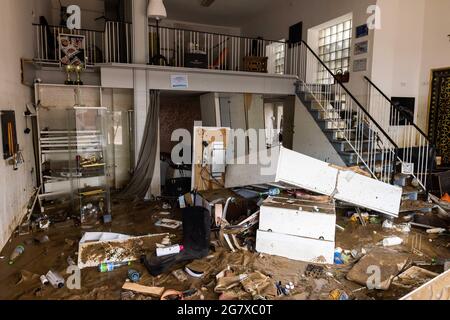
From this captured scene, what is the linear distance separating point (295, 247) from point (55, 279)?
274 cm

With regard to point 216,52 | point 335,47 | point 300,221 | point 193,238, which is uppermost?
point 216,52

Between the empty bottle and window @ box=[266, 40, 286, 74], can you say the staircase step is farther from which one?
window @ box=[266, 40, 286, 74]

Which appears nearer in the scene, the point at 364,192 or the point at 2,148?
the point at 2,148

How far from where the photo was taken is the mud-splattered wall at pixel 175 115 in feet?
31.1

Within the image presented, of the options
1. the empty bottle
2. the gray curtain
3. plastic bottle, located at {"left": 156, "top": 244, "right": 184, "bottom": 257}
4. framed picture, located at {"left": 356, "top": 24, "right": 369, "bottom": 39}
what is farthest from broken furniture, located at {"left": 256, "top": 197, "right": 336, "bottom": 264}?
framed picture, located at {"left": 356, "top": 24, "right": 369, "bottom": 39}

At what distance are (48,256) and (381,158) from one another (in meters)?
5.88

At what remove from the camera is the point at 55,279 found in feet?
10.8

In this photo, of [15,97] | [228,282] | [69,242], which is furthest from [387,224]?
[15,97]

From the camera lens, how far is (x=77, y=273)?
3.49 meters

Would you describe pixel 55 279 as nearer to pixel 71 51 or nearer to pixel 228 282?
pixel 228 282

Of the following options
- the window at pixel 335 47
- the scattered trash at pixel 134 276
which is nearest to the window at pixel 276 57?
the window at pixel 335 47

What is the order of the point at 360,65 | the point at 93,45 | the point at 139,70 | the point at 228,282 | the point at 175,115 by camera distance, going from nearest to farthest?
the point at 228,282
the point at 139,70
the point at 360,65
the point at 93,45
the point at 175,115

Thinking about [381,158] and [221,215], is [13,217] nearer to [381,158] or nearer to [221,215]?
[221,215]
